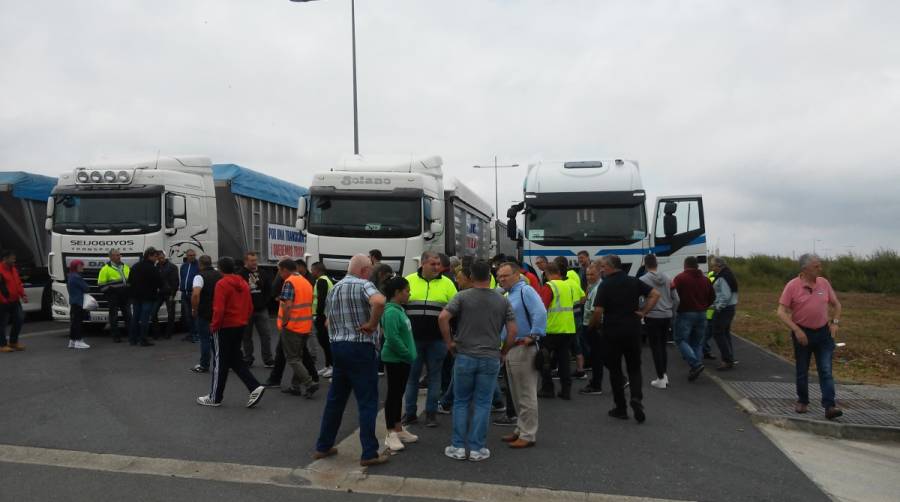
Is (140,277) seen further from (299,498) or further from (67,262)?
(299,498)

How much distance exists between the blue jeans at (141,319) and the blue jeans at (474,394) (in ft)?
28.3

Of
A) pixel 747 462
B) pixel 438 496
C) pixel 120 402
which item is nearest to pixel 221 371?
pixel 120 402

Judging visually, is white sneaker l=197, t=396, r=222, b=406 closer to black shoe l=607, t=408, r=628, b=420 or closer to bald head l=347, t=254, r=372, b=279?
bald head l=347, t=254, r=372, b=279

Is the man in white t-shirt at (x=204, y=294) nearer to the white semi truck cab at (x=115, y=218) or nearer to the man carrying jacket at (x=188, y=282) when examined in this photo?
the man carrying jacket at (x=188, y=282)

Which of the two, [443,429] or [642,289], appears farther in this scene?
[642,289]

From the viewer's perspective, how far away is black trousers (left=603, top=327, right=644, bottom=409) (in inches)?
302

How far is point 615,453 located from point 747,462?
3.70 ft

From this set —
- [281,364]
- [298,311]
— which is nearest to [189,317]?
[281,364]

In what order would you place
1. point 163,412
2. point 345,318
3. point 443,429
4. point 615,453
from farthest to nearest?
point 163,412 < point 443,429 < point 615,453 < point 345,318

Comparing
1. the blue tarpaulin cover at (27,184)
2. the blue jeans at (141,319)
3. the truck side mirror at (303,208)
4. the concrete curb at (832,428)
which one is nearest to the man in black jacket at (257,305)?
the blue jeans at (141,319)

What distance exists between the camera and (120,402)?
27.2ft

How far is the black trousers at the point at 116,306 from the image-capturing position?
13367 millimetres

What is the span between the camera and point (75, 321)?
1270cm

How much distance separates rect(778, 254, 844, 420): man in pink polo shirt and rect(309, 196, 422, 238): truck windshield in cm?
719
